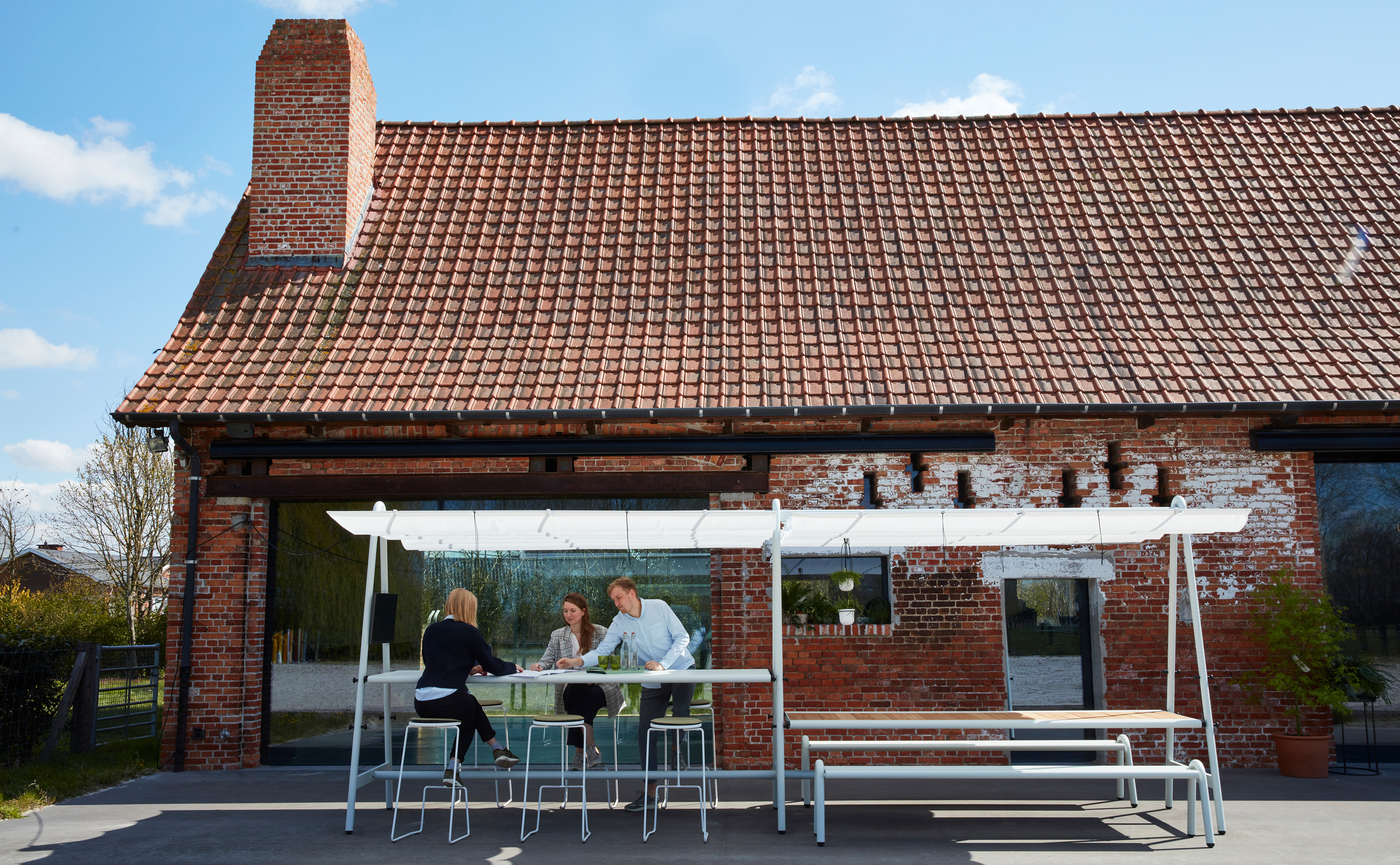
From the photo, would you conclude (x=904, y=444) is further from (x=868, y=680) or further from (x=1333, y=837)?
(x=1333, y=837)

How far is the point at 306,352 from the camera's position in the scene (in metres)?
9.84

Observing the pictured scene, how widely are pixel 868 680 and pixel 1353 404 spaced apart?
491 cm

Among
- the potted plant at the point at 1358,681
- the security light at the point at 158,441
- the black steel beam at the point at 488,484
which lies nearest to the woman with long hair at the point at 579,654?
the black steel beam at the point at 488,484

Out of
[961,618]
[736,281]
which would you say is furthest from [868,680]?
[736,281]

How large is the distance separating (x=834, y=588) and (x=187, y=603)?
6042 mm

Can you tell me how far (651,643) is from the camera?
793cm

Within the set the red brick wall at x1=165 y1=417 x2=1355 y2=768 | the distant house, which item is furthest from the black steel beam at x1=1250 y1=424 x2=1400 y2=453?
the distant house

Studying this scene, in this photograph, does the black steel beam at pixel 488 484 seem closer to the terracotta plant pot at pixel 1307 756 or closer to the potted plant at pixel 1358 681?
the terracotta plant pot at pixel 1307 756

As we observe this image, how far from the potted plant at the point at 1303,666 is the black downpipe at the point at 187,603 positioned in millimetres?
9651

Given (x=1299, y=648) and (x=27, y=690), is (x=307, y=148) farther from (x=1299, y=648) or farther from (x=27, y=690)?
(x=1299, y=648)

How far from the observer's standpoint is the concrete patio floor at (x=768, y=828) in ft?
20.6

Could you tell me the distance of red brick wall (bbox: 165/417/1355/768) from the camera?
9164 mm

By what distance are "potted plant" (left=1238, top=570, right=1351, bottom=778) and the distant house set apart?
21.5 m

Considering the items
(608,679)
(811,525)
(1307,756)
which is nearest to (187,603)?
(608,679)
